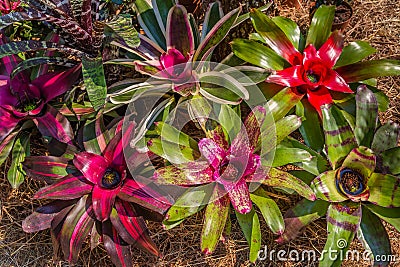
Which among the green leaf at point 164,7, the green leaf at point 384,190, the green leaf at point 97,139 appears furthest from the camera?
the green leaf at point 164,7

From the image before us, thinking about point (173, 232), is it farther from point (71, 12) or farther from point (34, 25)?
point (34, 25)

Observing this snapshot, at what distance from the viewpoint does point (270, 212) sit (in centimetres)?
160

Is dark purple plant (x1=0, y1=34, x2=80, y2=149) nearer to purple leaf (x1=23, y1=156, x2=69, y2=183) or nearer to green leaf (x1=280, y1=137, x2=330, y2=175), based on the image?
purple leaf (x1=23, y1=156, x2=69, y2=183)

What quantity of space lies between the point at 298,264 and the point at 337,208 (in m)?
0.36

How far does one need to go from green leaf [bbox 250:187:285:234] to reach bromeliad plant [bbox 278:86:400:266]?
6 cm

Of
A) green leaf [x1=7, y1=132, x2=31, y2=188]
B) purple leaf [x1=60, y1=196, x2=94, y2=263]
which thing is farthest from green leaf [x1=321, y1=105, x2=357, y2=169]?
green leaf [x1=7, y1=132, x2=31, y2=188]

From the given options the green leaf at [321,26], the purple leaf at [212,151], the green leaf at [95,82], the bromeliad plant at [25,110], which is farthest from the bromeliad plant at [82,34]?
the green leaf at [321,26]

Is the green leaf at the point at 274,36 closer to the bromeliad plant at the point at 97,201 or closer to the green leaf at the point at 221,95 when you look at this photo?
the green leaf at the point at 221,95

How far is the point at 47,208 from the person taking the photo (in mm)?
1736

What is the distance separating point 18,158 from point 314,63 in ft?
4.26

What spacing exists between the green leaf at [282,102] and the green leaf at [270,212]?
322 millimetres

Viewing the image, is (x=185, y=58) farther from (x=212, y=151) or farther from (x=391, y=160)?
(x=391, y=160)

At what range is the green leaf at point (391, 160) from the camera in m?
1.61

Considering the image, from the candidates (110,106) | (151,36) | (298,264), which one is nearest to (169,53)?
(151,36)
